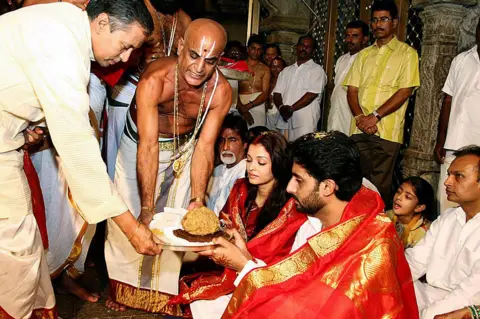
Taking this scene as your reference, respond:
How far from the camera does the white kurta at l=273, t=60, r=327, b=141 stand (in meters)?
6.37

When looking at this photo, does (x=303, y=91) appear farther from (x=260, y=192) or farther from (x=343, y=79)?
(x=260, y=192)

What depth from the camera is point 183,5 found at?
3.90m

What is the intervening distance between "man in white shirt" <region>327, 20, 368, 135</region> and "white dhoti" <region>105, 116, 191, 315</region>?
259 centimetres

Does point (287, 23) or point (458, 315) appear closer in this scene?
point (458, 315)

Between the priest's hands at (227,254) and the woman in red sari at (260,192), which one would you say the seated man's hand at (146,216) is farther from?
the priest's hands at (227,254)

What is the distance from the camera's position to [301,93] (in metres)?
6.47

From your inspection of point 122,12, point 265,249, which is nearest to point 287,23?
point 265,249

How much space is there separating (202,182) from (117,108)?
3.34ft

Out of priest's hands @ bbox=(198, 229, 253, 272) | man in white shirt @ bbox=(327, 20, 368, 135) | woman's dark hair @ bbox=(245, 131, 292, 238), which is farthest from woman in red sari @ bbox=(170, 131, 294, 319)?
man in white shirt @ bbox=(327, 20, 368, 135)

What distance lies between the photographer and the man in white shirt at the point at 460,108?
4.16 m

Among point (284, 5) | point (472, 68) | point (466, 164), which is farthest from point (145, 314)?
point (284, 5)

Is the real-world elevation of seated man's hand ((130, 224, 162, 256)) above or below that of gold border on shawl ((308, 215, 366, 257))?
below

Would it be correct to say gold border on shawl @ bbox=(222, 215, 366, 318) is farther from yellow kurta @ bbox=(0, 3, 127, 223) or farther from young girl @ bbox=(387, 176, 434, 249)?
young girl @ bbox=(387, 176, 434, 249)

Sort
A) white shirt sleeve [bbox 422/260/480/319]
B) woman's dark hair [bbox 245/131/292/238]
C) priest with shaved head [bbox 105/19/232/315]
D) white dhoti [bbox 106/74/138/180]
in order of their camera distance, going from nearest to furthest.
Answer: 1. white shirt sleeve [bbox 422/260/480/319]
2. priest with shaved head [bbox 105/19/232/315]
3. woman's dark hair [bbox 245/131/292/238]
4. white dhoti [bbox 106/74/138/180]
